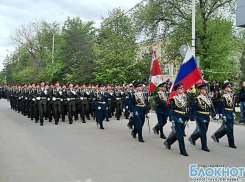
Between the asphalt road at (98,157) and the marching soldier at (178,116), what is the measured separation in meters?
0.27

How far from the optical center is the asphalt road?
5691mm

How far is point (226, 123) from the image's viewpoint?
8.28m

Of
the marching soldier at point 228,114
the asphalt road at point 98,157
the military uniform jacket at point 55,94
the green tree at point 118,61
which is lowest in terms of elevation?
the asphalt road at point 98,157

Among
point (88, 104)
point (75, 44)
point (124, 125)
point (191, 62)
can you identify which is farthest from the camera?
point (75, 44)

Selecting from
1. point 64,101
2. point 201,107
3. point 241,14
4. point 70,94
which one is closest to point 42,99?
point 64,101

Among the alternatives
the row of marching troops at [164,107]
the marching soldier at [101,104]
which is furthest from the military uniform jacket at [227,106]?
the marching soldier at [101,104]

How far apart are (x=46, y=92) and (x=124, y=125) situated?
3.92m

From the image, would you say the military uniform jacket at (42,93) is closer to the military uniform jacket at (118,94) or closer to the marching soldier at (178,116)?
the military uniform jacket at (118,94)

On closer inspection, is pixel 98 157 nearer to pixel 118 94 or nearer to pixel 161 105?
pixel 161 105

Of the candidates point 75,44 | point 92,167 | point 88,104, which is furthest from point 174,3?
point 92,167

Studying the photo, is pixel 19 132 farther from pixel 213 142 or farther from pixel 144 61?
pixel 144 61

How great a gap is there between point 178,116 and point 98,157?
7.46 feet

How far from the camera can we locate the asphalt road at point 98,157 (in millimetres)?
5691

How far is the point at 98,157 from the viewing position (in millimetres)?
7059
